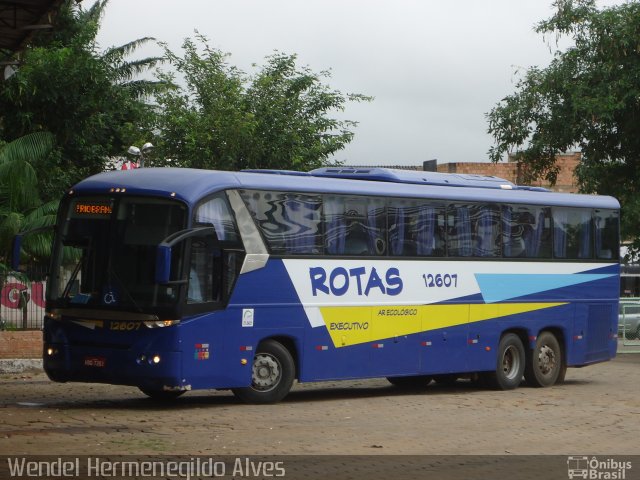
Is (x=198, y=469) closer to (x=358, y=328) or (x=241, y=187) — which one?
(x=241, y=187)

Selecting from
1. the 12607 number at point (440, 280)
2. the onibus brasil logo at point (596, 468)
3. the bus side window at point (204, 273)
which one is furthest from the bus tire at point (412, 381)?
the onibus brasil logo at point (596, 468)

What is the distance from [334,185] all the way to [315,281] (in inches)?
61.5

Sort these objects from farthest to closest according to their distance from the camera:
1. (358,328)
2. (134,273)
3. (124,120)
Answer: (124,120)
(358,328)
(134,273)

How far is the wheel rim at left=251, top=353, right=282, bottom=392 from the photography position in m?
18.2

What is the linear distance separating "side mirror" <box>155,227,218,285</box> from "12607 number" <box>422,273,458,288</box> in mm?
4887

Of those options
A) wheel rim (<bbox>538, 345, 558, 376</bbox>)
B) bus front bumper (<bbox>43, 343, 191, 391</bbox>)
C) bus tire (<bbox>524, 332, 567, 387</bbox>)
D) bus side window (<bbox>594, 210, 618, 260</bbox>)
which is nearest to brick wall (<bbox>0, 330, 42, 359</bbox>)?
bus front bumper (<bbox>43, 343, 191, 391</bbox>)

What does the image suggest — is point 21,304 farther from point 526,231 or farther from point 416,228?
point 526,231

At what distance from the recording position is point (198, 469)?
37.2ft

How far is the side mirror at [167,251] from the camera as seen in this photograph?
16.2 meters

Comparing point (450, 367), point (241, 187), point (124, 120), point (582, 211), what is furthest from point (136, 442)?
point (124, 120)

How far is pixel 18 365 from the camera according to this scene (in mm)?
25172

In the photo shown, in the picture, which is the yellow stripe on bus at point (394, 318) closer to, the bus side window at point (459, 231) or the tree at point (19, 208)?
the bus side window at point (459, 231)

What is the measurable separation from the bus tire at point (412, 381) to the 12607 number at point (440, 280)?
7.34ft

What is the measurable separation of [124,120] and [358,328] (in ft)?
103
